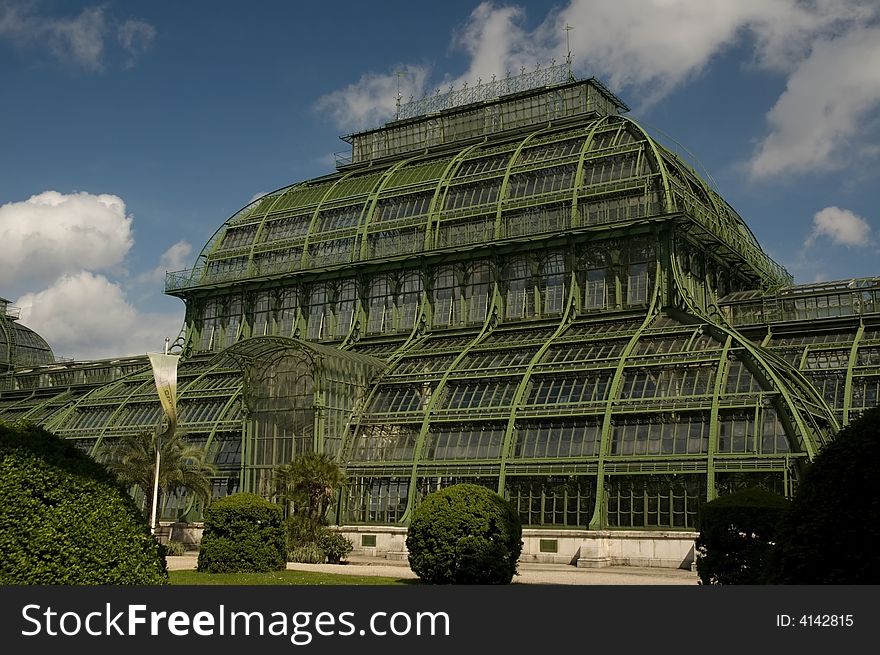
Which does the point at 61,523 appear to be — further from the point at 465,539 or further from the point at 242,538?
the point at 242,538

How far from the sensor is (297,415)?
5816 centimetres

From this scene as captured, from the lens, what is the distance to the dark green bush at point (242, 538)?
3950cm

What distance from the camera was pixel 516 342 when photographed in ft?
193

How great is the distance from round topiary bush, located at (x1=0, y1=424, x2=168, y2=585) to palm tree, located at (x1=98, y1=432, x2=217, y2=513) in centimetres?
3319

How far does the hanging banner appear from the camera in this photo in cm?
4241

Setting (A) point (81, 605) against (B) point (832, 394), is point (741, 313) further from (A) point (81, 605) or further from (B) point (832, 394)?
(A) point (81, 605)

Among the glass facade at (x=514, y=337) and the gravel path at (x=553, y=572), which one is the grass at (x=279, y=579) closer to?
the gravel path at (x=553, y=572)

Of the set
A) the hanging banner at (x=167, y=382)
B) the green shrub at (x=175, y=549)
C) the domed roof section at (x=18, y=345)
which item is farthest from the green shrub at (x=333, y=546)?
the domed roof section at (x=18, y=345)

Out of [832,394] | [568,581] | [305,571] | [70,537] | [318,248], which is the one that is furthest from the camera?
[318,248]

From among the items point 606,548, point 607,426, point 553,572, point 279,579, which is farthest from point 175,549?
point 607,426

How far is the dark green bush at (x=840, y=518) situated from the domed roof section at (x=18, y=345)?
8879 centimetres

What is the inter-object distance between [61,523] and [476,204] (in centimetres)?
5074

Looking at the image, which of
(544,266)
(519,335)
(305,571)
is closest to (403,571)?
(305,571)

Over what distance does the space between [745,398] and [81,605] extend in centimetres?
3793
